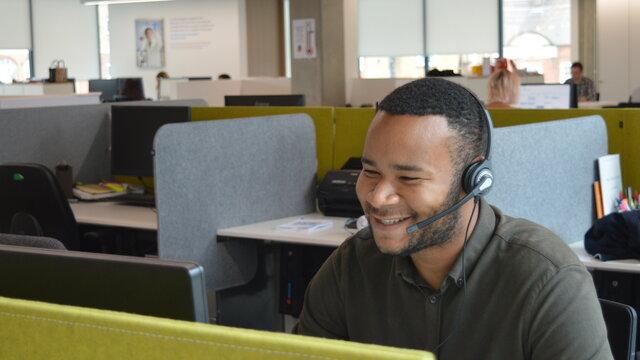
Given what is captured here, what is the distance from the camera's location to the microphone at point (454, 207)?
4.00ft

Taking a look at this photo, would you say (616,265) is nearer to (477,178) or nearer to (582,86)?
(477,178)

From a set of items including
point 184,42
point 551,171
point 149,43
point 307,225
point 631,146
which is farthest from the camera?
point 149,43

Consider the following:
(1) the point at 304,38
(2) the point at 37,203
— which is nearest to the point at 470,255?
(2) the point at 37,203

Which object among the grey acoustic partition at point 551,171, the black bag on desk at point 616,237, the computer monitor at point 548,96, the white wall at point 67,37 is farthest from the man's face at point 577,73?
the white wall at point 67,37

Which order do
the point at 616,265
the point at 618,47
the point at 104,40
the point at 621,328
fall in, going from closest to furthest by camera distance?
the point at 621,328 < the point at 616,265 < the point at 618,47 < the point at 104,40

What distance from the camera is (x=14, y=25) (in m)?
15.6

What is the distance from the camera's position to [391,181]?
1184mm

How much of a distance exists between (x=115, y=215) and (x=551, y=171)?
5.99 ft

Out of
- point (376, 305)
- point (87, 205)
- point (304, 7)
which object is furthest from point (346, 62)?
point (376, 305)

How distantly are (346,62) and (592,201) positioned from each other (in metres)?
6.55

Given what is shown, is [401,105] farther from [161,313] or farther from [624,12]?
[624,12]

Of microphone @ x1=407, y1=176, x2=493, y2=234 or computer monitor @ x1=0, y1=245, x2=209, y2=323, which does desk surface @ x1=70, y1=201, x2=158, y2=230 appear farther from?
computer monitor @ x1=0, y1=245, x2=209, y2=323

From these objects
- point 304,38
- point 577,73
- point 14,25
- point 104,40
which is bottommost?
point 577,73

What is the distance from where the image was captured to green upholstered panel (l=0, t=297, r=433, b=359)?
62 cm
